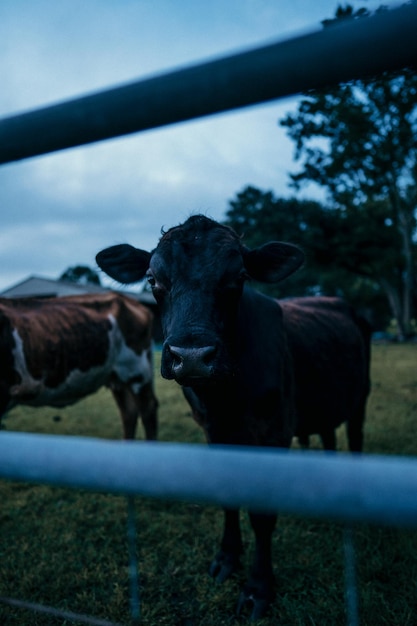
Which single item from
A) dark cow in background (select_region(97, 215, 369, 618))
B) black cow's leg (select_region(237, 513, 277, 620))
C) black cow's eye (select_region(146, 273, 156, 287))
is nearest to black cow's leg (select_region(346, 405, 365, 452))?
dark cow in background (select_region(97, 215, 369, 618))

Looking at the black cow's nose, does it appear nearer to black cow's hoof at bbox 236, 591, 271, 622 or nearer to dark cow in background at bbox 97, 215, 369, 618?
dark cow in background at bbox 97, 215, 369, 618

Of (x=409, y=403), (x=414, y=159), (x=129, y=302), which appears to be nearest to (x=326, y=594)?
(x=129, y=302)

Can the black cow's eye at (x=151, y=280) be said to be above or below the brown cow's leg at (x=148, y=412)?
above

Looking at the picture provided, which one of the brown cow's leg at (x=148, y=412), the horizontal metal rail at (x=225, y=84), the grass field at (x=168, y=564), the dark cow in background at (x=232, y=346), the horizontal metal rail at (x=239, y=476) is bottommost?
the brown cow's leg at (x=148, y=412)

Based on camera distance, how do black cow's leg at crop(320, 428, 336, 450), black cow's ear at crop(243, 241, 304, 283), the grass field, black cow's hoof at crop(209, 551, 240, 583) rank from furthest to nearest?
black cow's leg at crop(320, 428, 336, 450)
black cow's hoof at crop(209, 551, 240, 583)
black cow's ear at crop(243, 241, 304, 283)
the grass field

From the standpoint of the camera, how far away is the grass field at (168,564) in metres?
2.44

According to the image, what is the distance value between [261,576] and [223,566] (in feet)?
1.19

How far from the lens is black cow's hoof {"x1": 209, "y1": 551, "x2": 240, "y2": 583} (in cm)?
285

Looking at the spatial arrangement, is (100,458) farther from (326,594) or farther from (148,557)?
(148,557)

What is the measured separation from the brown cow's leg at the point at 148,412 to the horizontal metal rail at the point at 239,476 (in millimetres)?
5527

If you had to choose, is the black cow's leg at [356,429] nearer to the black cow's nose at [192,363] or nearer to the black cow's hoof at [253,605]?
the black cow's hoof at [253,605]

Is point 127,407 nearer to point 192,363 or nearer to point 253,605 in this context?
point 253,605

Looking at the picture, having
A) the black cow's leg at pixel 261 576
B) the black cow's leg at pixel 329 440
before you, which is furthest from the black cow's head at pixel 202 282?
the black cow's leg at pixel 329 440

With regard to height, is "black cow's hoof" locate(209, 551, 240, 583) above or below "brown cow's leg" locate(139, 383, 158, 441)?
above
